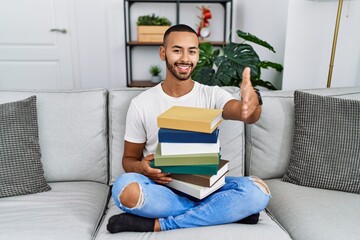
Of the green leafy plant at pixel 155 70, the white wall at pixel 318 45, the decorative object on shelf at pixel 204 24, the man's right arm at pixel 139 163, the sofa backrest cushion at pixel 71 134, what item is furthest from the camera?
the green leafy plant at pixel 155 70

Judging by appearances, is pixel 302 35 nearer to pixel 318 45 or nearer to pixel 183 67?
pixel 318 45

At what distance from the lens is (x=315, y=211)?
1.23 meters

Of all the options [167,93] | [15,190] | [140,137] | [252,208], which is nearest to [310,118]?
[252,208]

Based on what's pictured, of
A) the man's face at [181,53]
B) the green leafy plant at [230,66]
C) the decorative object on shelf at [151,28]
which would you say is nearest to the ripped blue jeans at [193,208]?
the man's face at [181,53]

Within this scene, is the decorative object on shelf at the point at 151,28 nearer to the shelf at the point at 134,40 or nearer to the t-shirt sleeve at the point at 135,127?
the shelf at the point at 134,40

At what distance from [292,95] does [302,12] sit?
0.82 m

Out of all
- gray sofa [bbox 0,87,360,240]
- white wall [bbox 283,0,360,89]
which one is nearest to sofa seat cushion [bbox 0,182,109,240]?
gray sofa [bbox 0,87,360,240]

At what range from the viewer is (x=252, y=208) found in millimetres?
1141

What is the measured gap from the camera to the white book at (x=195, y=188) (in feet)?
3.67

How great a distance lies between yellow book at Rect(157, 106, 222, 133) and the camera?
1.03 m

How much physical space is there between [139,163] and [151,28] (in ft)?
7.37

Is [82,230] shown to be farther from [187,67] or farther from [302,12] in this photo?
[302,12]

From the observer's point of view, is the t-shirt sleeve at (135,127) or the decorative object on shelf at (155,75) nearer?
the t-shirt sleeve at (135,127)

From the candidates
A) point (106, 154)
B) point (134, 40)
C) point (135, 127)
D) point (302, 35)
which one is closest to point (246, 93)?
point (135, 127)
